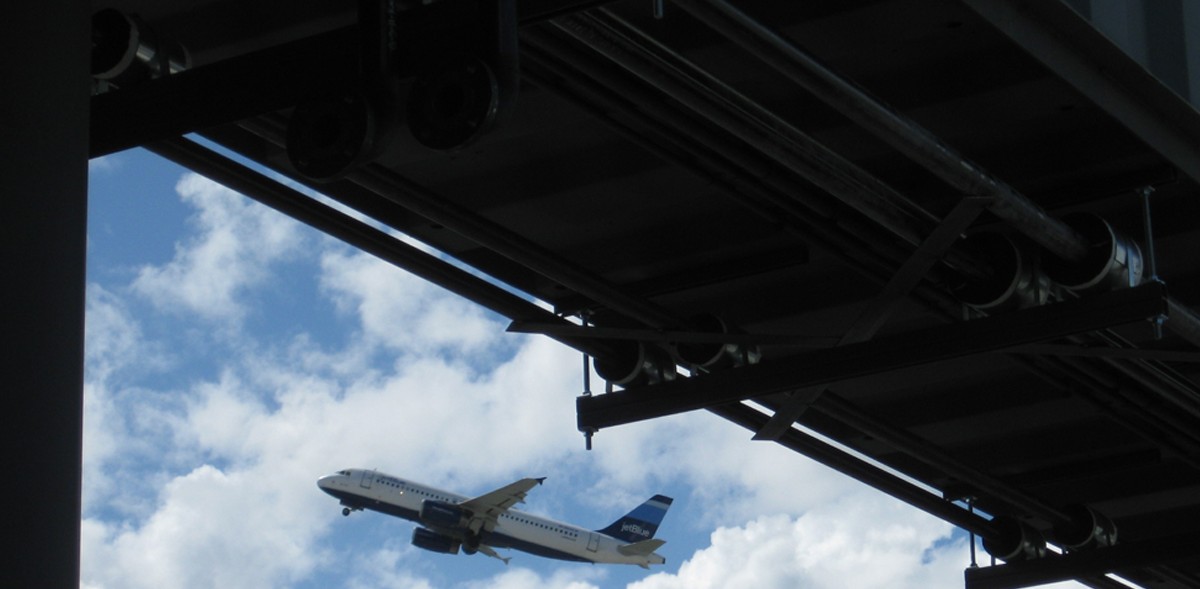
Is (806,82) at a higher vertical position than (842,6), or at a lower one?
lower

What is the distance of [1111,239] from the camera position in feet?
34.1

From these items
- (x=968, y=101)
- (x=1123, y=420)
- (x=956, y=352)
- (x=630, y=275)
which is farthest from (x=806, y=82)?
(x=1123, y=420)

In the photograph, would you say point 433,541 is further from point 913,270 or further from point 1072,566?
point 913,270

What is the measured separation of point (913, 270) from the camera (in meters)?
10.6

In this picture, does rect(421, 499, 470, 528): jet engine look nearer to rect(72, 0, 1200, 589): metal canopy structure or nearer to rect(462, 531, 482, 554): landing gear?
rect(462, 531, 482, 554): landing gear

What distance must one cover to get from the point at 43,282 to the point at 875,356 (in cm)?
683

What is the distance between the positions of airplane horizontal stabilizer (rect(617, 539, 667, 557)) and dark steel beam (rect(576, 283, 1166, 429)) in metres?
66.3

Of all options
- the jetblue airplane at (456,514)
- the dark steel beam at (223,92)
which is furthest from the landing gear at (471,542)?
the dark steel beam at (223,92)

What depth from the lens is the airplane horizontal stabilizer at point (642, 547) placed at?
7788cm

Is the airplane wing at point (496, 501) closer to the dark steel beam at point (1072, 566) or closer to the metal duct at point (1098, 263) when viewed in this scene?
the dark steel beam at point (1072, 566)

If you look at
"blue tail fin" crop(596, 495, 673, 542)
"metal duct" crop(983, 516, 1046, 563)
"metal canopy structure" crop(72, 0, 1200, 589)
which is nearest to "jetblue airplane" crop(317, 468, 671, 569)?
"blue tail fin" crop(596, 495, 673, 542)

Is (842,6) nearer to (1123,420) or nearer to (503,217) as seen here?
(503,217)

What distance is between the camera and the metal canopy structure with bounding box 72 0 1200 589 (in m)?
6.20

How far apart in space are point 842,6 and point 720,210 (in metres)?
2.73
